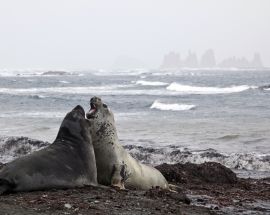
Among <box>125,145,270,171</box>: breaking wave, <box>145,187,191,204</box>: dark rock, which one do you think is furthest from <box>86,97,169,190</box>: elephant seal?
<box>125,145,270,171</box>: breaking wave

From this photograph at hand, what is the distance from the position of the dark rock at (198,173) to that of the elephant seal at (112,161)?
125cm

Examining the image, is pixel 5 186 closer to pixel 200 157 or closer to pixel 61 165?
pixel 61 165

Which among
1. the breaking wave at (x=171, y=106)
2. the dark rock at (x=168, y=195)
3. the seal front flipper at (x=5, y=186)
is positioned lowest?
the breaking wave at (x=171, y=106)

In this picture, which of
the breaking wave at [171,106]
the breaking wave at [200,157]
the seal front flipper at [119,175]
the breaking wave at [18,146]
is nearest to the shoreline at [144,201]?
the seal front flipper at [119,175]

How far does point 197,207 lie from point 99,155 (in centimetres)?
196

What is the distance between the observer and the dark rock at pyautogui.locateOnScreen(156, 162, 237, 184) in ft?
32.4

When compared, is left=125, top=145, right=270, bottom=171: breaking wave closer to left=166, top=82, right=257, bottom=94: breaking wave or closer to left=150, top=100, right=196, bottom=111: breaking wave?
left=150, top=100, right=196, bottom=111: breaking wave

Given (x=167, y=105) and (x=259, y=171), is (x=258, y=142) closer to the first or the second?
(x=259, y=171)

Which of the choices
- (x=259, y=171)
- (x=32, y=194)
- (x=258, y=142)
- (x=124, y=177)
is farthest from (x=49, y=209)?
(x=258, y=142)

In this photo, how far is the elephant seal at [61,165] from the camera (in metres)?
6.87

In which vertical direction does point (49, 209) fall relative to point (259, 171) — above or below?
above

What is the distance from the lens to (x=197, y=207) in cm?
674

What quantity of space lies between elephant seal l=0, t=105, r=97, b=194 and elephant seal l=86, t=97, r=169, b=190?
0.92 feet

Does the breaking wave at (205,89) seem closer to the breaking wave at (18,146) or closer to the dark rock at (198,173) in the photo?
the breaking wave at (18,146)
